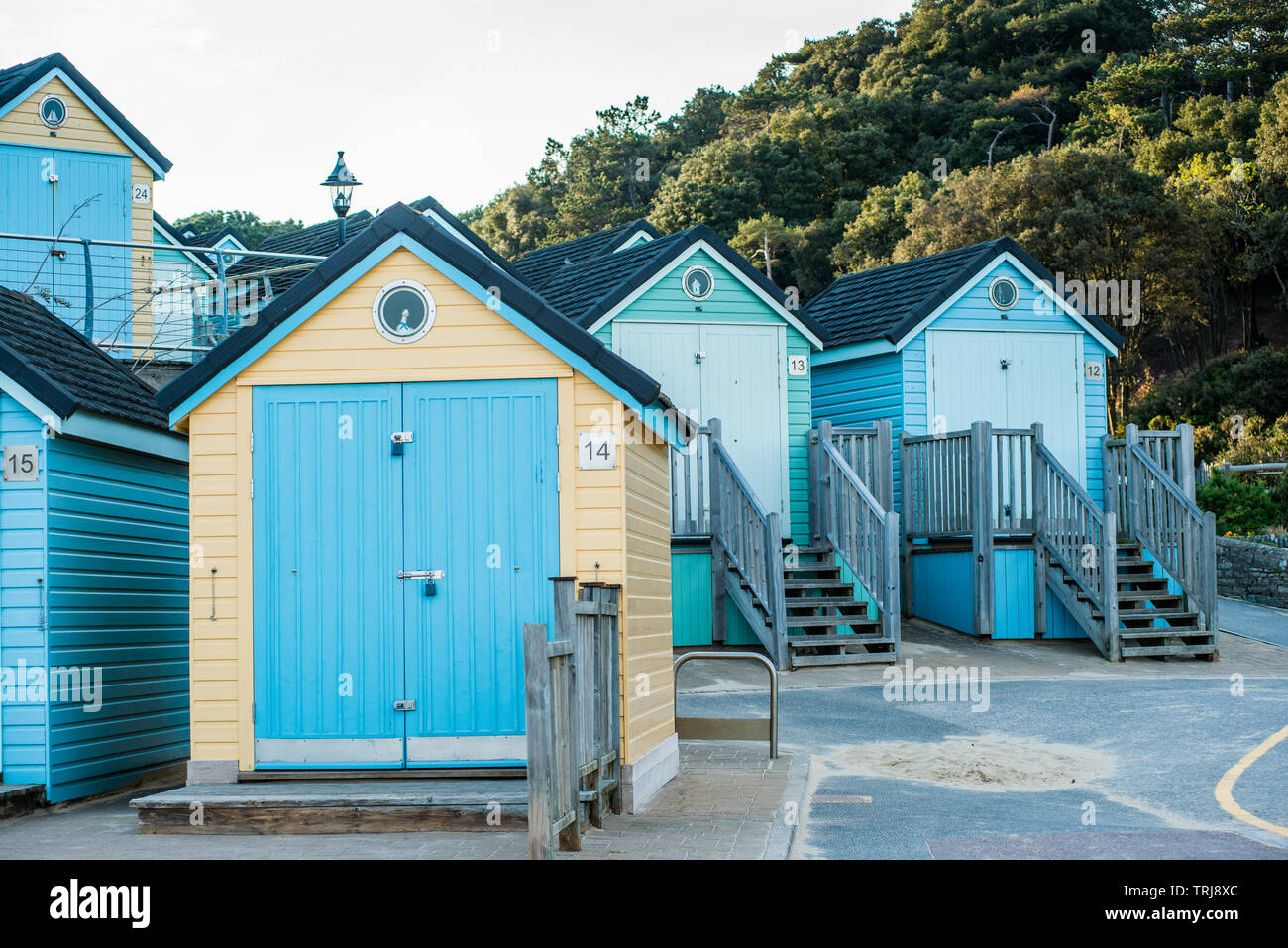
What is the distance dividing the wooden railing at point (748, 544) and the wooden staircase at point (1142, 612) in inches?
159

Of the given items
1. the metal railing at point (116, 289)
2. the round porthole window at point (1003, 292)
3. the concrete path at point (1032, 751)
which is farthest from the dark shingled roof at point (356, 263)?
the round porthole window at point (1003, 292)

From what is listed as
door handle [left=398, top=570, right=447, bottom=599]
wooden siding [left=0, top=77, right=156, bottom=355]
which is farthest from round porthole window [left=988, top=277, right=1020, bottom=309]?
door handle [left=398, top=570, right=447, bottom=599]

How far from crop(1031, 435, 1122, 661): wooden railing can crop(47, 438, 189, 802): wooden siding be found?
33.8 ft

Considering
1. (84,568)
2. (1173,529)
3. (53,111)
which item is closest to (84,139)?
(53,111)

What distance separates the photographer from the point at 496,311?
8914 millimetres

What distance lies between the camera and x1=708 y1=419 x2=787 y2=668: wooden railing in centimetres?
1483

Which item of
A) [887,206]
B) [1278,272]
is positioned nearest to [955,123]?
[887,206]

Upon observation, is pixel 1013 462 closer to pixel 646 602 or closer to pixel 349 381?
pixel 646 602

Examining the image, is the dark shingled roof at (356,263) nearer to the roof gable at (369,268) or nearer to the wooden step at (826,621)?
the roof gable at (369,268)

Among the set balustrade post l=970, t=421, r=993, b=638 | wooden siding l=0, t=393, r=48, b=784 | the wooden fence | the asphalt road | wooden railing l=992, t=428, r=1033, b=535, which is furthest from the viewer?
wooden railing l=992, t=428, r=1033, b=535

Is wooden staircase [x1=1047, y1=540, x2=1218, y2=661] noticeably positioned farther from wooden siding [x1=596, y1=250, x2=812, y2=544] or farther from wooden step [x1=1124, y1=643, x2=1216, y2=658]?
wooden siding [x1=596, y1=250, x2=812, y2=544]

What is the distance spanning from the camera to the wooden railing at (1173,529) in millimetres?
16312

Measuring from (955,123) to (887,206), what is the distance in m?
8.68

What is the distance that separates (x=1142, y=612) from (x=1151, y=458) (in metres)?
2.23
